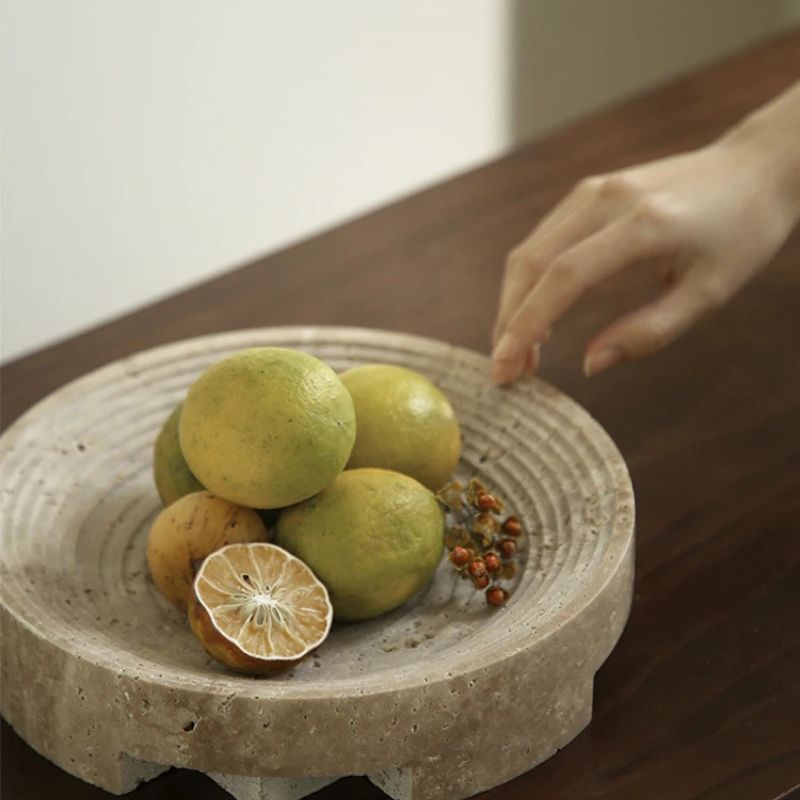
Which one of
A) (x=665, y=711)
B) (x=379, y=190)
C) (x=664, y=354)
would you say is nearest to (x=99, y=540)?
(x=665, y=711)

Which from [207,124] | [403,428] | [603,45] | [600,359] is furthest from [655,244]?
[603,45]

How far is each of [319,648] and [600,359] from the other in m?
0.35

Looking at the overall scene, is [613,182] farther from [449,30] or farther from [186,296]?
[449,30]

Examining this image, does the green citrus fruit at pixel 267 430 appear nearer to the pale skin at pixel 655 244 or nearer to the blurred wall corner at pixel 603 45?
the pale skin at pixel 655 244

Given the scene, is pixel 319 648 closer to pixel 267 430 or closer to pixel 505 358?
pixel 267 430

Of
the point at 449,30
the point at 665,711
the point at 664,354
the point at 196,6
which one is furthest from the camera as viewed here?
the point at 449,30

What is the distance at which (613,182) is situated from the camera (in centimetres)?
108

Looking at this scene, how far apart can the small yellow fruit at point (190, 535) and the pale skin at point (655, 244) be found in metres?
0.25

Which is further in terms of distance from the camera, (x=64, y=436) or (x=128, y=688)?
(x=64, y=436)

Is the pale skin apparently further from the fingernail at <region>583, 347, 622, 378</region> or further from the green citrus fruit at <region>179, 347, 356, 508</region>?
the green citrus fruit at <region>179, 347, 356, 508</region>

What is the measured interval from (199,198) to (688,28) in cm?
129

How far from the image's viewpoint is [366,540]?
0.81 m

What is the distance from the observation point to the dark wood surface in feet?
2.62

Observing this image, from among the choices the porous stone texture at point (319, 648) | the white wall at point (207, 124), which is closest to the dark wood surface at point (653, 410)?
the porous stone texture at point (319, 648)
